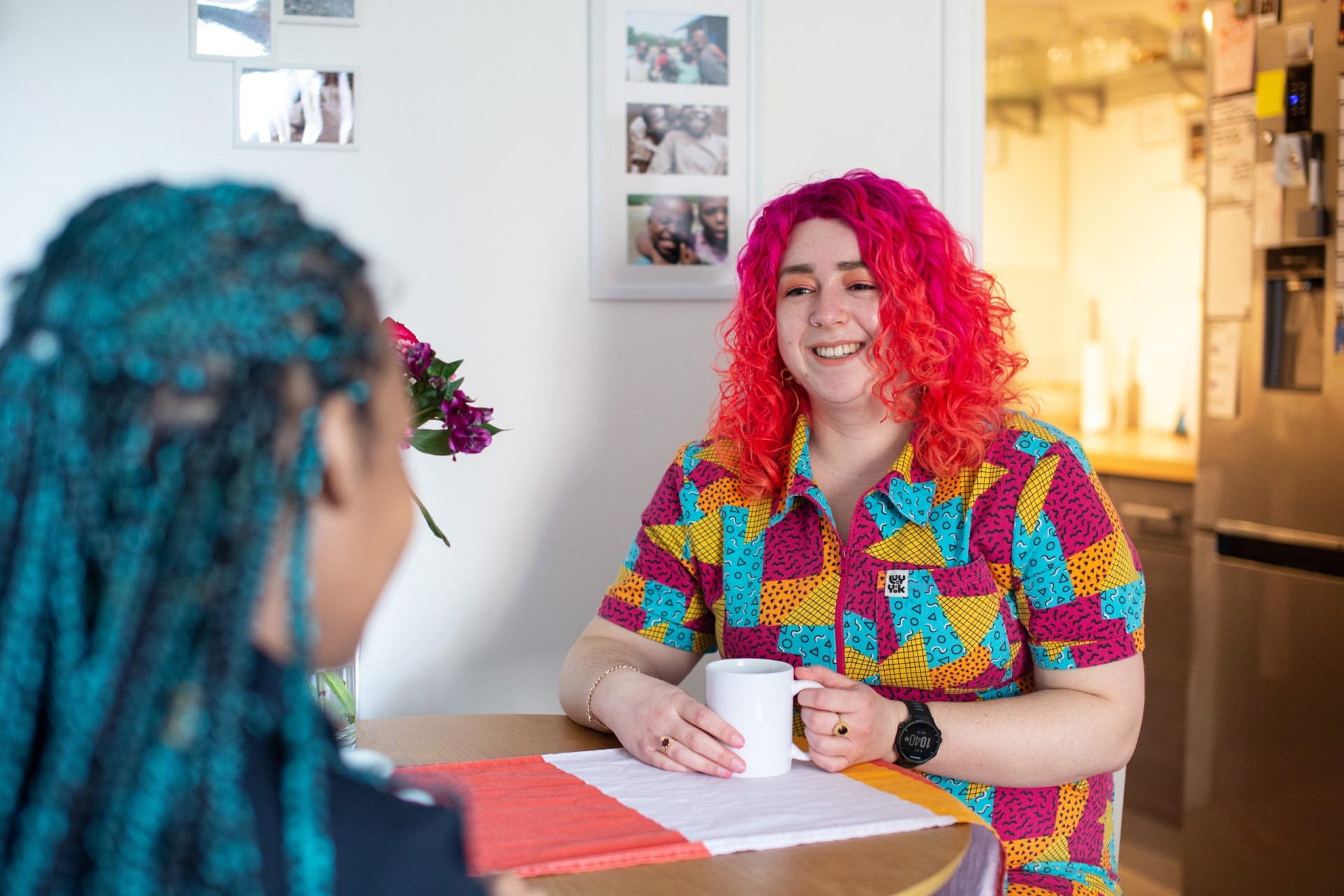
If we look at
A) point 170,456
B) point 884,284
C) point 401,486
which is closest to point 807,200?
point 884,284

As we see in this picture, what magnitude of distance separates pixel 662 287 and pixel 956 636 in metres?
0.77

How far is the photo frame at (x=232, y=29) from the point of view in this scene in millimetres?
1679

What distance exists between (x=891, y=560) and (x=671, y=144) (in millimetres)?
790

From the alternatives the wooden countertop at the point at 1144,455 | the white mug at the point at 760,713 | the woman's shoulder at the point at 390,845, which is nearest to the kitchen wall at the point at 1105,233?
the wooden countertop at the point at 1144,455

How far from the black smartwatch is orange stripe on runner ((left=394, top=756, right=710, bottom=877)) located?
32cm

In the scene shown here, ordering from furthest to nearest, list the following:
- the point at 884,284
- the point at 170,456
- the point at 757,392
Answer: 1. the point at 757,392
2. the point at 884,284
3. the point at 170,456

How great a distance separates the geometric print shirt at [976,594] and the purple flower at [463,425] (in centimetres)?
35

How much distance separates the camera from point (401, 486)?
604mm

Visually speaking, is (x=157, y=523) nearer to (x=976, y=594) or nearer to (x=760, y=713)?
(x=760, y=713)

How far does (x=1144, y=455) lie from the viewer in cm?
318

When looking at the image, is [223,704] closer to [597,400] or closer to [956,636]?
[956,636]

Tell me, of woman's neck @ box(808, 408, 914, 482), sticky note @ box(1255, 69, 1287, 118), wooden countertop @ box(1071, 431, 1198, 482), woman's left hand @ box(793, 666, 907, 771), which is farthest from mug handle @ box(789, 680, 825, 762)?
sticky note @ box(1255, 69, 1287, 118)

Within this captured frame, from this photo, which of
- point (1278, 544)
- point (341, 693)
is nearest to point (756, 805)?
point (341, 693)

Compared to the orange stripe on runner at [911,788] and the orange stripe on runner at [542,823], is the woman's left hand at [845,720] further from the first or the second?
the orange stripe on runner at [542,823]
